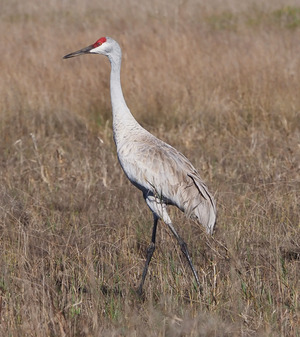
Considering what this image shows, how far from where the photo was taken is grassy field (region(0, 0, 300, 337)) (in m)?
3.37

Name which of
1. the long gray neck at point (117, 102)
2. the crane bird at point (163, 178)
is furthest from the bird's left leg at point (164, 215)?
the long gray neck at point (117, 102)

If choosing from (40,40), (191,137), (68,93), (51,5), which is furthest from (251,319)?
(51,5)

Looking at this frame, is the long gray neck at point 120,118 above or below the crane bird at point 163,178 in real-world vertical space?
above

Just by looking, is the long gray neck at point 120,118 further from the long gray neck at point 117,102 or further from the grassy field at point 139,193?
the grassy field at point 139,193

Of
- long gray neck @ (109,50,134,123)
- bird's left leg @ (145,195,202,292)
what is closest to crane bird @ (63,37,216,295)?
bird's left leg @ (145,195,202,292)

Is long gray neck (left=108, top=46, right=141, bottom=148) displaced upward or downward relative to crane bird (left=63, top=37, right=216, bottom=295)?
upward

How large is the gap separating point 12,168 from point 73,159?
0.58m

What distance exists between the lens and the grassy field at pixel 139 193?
3369 millimetres

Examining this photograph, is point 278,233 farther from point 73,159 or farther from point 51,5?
point 51,5

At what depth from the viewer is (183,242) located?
4.25 m

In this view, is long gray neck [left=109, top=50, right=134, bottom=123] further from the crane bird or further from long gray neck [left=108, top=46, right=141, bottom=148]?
the crane bird

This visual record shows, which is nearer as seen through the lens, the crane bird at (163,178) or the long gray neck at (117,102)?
the crane bird at (163,178)

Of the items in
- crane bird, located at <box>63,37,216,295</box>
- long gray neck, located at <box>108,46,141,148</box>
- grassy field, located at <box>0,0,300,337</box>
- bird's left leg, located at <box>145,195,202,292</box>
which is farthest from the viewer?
long gray neck, located at <box>108,46,141,148</box>

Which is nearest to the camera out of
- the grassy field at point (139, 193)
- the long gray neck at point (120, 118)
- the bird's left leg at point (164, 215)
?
the grassy field at point (139, 193)
